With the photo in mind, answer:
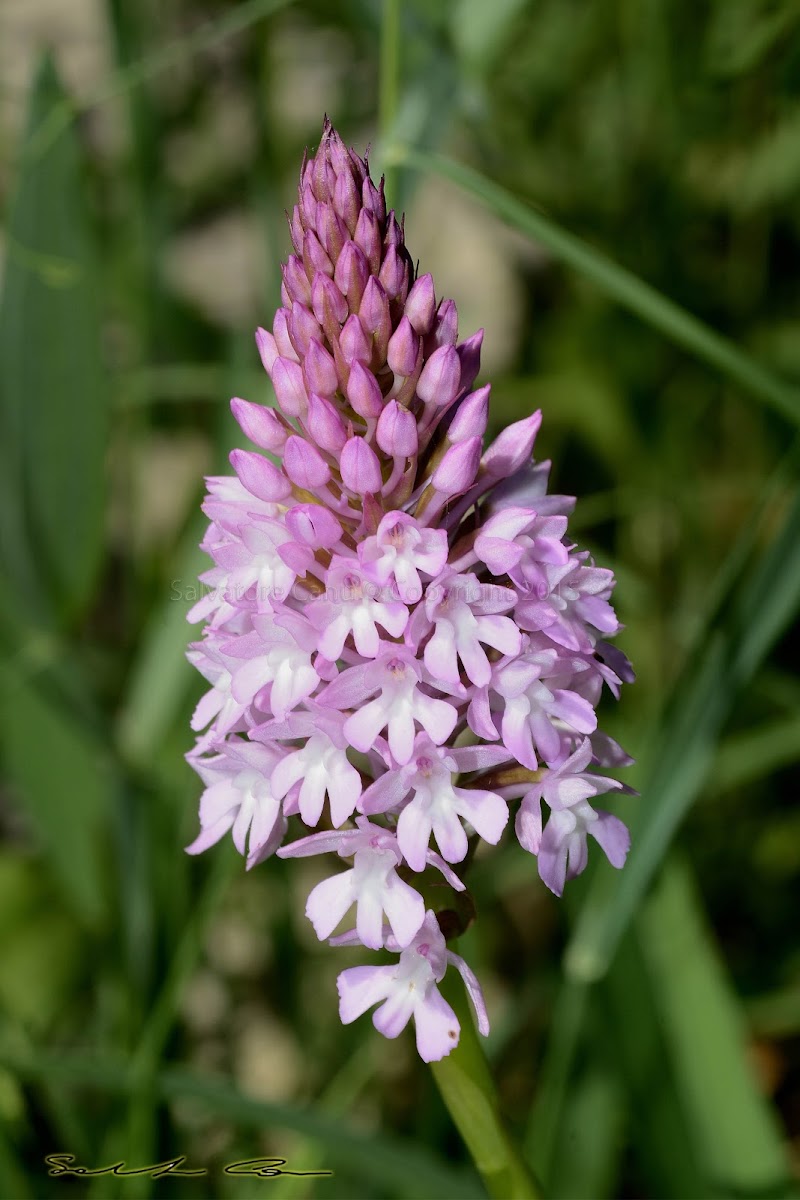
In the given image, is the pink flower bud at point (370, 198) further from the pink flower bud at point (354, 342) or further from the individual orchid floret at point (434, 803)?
the individual orchid floret at point (434, 803)

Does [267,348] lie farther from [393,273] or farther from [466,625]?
[466,625]

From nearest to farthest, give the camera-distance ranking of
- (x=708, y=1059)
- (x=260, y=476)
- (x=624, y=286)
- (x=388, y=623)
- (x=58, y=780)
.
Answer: (x=388, y=623) → (x=260, y=476) → (x=624, y=286) → (x=708, y=1059) → (x=58, y=780)

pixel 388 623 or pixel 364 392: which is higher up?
pixel 364 392

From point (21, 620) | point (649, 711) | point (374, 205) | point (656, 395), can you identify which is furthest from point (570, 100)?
point (374, 205)

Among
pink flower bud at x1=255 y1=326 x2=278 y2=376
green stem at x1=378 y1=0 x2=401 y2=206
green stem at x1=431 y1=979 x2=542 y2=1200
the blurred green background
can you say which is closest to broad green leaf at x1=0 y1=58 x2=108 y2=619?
the blurred green background

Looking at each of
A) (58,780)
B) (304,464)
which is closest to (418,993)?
A: (304,464)

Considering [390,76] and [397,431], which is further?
[390,76]

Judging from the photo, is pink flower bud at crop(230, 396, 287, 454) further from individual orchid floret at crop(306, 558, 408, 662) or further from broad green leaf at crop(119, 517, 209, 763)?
broad green leaf at crop(119, 517, 209, 763)

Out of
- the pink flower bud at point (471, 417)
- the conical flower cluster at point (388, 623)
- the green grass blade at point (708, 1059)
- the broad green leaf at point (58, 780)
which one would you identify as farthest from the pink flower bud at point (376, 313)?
the broad green leaf at point (58, 780)
